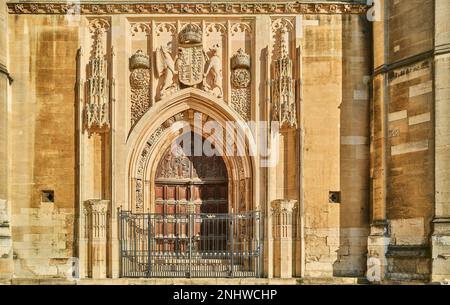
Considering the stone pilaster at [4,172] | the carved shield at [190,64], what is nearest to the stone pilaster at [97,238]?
the stone pilaster at [4,172]

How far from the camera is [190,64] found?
17891 millimetres

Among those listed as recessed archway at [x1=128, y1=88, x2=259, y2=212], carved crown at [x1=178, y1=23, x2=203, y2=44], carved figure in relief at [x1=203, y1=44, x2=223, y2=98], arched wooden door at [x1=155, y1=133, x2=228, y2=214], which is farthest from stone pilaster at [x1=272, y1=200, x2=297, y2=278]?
carved crown at [x1=178, y1=23, x2=203, y2=44]

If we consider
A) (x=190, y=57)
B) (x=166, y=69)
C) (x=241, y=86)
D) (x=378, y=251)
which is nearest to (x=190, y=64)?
(x=190, y=57)

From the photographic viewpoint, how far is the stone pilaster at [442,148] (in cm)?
1516

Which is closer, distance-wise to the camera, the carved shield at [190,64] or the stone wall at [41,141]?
the stone wall at [41,141]

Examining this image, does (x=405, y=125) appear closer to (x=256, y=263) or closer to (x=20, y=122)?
(x=256, y=263)

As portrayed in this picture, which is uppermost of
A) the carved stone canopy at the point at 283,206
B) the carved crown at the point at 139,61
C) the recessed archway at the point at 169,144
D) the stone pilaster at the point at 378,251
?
the carved crown at the point at 139,61

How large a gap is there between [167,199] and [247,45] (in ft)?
12.4

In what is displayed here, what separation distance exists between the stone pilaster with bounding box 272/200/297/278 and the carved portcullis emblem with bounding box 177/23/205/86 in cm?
320

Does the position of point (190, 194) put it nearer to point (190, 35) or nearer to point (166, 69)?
point (166, 69)

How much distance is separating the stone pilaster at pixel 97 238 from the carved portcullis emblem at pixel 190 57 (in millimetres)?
3140

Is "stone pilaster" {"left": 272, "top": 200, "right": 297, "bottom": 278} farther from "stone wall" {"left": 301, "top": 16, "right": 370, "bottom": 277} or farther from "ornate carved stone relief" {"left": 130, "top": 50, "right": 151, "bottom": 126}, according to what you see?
"ornate carved stone relief" {"left": 130, "top": 50, "right": 151, "bottom": 126}

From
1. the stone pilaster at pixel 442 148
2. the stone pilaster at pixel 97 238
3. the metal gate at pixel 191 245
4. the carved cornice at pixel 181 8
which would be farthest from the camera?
the carved cornice at pixel 181 8

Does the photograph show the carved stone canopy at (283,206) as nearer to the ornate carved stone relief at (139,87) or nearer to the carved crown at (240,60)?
the carved crown at (240,60)
